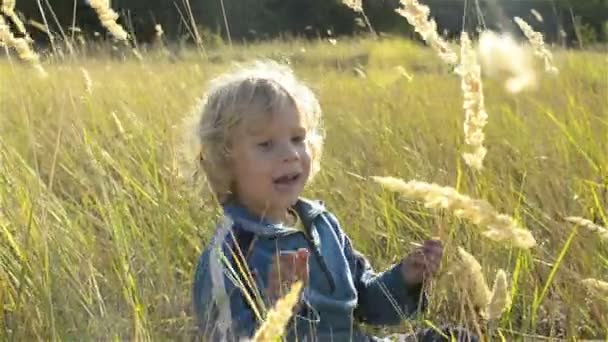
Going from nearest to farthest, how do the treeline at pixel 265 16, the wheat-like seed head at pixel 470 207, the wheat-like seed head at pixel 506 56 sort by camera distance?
the wheat-like seed head at pixel 470 207, the wheat-like seed head at pixel 506 56, the treeline at pixel 265 16

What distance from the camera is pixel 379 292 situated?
6.36ft

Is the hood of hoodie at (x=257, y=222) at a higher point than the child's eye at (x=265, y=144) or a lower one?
lower

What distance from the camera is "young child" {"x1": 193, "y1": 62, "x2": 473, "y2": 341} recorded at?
1762mm

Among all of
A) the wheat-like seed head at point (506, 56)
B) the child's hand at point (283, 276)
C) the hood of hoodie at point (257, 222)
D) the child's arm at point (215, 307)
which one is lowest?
the child's arm at point (215, 307)

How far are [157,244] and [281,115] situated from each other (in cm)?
45

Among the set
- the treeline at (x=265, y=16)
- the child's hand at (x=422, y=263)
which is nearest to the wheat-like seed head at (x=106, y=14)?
the child's hand at (x=422, y=263)

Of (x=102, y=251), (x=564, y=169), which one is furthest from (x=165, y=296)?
(x=564, y=169)

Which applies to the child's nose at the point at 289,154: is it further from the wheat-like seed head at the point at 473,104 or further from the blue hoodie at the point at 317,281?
the wheat-like seed head at the point at 473,104

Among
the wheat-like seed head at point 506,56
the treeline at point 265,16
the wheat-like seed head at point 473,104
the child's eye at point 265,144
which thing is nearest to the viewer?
the wheat-like seed head at point 473,104

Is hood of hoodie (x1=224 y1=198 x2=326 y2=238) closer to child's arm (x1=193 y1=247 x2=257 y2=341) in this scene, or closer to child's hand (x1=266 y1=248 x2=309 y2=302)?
child's arm (x1=193 y1=247 x2=257 y2=341)

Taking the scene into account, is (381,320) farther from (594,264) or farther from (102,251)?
(102,251)

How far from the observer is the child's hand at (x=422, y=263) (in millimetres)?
1723

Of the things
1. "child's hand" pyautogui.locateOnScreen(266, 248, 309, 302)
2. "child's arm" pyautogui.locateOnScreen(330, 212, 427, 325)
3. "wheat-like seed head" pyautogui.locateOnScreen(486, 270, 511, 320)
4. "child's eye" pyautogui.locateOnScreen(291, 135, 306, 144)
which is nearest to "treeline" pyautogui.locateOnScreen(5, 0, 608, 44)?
"child's arm" pyautogui.locateOnScreen(330, 212, 427, 325)

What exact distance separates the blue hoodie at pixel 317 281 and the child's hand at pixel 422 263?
0.9 inches
